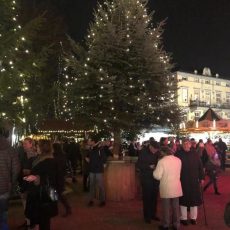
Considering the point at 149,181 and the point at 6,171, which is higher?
the point at 6,171

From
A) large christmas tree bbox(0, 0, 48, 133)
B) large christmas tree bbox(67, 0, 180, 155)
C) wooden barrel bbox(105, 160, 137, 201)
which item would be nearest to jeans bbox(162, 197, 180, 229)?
wooden barrel bbox(105, 160, 137, 201)

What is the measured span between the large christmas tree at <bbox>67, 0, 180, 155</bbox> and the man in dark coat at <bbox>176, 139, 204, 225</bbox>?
43.4 ft

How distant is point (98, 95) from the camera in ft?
76.5

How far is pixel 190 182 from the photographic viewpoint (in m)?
9.40

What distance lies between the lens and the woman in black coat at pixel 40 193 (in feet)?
23.0

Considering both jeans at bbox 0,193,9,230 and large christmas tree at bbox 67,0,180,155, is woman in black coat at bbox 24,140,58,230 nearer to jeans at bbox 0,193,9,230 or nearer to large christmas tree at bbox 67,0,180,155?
jeans at bbox 0,193,9,230

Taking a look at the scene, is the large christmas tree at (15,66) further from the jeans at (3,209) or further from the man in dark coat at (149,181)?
the jeans at (3,209)

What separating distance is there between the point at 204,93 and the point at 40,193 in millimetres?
69196

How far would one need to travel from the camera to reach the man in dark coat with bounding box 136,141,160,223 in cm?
1000

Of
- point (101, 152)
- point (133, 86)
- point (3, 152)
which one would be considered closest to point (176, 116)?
point (133, 86)

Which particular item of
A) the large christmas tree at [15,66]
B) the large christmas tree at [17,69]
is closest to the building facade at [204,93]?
the large christmas tree at [17,69]

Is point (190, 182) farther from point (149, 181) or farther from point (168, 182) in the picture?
point (149, 181)

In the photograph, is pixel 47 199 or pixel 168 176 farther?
pixel 168 176

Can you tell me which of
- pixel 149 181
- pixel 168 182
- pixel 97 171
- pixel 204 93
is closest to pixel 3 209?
pixel 168 182
